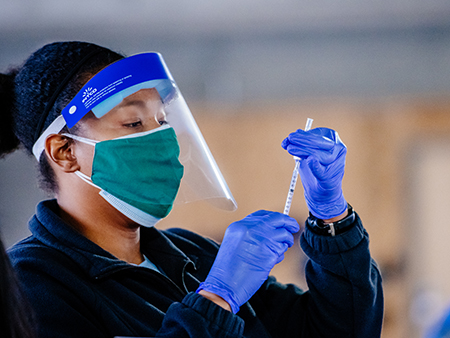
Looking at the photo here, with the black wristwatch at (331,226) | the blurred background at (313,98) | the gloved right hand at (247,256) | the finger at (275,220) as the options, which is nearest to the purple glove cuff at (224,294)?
the gloved right hand at (247,256)

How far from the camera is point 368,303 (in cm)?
109

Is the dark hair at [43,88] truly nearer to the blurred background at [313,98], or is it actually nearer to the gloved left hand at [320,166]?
the gloved left hand at [320,166]

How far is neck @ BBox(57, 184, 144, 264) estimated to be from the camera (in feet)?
3.60

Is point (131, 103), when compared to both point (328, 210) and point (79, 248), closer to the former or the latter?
point (79, 248)

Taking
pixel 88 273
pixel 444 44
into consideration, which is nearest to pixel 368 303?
pixel 88 273

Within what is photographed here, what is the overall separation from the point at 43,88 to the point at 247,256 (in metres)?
0.62

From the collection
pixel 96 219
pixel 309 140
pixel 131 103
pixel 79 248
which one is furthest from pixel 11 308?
pixel 309 140

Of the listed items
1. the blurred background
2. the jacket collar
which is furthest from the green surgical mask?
the blurred background

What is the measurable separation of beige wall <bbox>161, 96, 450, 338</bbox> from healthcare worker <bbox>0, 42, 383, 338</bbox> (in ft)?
7.85

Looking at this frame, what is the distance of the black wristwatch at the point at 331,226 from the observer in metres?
1.09

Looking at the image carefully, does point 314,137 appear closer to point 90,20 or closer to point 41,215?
point 41,215

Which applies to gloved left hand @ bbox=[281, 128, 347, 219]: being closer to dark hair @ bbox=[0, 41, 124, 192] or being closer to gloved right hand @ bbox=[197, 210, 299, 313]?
gloved right hand @ bbox=[197, 210, 299, 313]

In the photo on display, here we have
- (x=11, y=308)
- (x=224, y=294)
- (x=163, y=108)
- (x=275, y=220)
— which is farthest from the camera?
(x=163, y=108)

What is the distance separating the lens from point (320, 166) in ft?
3.46
